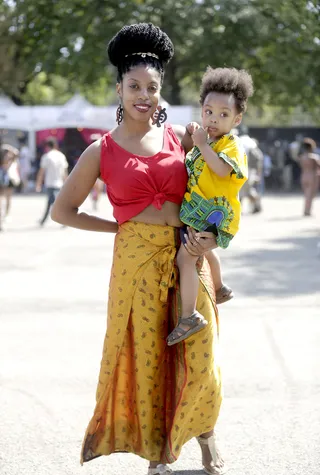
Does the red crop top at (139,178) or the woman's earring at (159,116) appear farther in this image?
the woman's earring at (159,116)

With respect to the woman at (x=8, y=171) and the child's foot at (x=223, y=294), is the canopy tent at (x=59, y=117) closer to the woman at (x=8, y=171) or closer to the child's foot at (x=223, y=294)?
the woman at (x=8, y=171)

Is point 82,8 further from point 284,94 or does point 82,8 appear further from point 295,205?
point 295,205

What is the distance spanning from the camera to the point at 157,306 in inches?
154

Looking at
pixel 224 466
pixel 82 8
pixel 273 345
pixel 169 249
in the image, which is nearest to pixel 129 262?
pixel 169 249

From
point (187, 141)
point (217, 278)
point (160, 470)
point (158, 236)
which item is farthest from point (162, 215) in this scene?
point (160, 470)

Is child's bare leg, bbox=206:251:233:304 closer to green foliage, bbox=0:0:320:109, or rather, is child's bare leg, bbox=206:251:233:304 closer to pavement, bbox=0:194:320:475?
pavement, bbox=0:194:320:475

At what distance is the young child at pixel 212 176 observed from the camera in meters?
3.79

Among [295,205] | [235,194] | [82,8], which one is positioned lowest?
[295,205]

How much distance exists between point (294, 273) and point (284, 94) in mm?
28493

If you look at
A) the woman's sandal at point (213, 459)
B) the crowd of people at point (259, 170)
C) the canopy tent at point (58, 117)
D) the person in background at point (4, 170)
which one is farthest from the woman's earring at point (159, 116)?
the canopy tent at point (58, 117)

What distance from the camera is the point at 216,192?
3.82m

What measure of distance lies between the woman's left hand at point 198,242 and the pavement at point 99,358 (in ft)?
3.64

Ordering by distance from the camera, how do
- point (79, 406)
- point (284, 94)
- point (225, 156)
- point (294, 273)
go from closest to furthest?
1. point (225, 156)
2. point (79, 406)
3. point (294, 273)
4. point (284, 94)

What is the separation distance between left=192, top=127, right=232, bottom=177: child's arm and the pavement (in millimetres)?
1431
